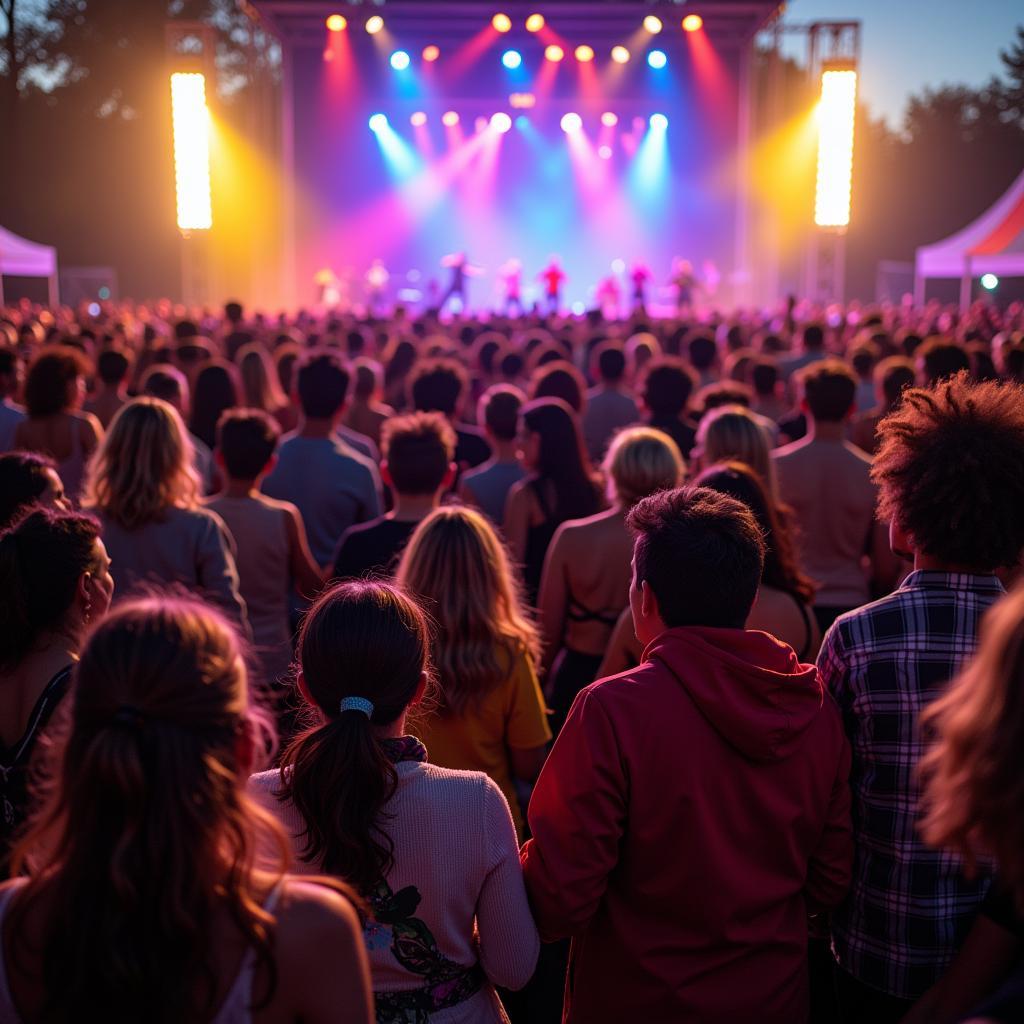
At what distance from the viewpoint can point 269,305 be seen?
25.3 metres

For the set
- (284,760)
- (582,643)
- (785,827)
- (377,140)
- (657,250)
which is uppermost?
(377,140)

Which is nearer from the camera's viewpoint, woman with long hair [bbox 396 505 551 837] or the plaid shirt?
the plaid shirt

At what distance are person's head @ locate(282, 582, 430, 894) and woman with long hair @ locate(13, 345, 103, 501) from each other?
3737 millimetres

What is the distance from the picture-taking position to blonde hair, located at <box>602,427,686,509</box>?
12.0ft

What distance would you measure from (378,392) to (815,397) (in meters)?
2.93

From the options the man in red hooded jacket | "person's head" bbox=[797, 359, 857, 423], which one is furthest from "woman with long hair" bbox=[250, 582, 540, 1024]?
"person's head" bbox=[797, 359, 857, 423]

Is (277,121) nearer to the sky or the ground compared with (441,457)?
nearer to the sky

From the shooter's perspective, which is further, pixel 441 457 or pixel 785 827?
pixel 441 457

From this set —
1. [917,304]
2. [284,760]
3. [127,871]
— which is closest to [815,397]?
[284,760]

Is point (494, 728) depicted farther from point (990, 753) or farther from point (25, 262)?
point (25, 262)

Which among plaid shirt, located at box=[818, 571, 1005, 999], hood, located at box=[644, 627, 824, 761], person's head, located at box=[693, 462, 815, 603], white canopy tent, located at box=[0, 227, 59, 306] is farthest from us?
white canopy tent, located at box=[0, 227, 59, 306]

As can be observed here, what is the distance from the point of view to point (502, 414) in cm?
489

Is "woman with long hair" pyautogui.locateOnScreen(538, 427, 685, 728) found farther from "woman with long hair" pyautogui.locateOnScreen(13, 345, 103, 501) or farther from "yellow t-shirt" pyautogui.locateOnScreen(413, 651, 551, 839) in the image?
"woman with long hair" pyautogui.locateOnScreen(13, 345, 103, 501)

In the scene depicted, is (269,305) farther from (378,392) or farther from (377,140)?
(378,392)
